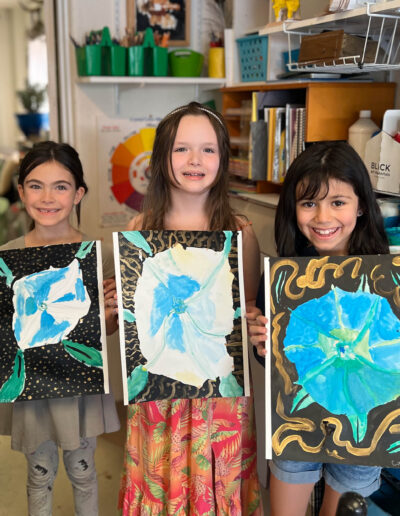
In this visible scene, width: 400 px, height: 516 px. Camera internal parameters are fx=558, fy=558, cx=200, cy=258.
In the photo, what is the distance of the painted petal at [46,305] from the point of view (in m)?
1.28

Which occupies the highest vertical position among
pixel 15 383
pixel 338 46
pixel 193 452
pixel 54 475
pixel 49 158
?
pixel 338 46

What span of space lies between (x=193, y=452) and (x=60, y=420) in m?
0.34

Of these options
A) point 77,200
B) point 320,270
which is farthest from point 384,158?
point 77,200

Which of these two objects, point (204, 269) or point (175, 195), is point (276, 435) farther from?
point (175, 195)

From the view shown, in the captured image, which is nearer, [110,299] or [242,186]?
[110,299]

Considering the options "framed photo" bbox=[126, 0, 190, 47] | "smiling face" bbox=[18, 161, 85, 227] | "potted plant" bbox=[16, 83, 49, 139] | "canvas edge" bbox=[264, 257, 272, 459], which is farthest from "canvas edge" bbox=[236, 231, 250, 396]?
"potted plant" bbox=[16, 83, 49, 139]

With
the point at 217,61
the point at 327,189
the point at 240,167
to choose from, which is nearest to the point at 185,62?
the point at 217,61

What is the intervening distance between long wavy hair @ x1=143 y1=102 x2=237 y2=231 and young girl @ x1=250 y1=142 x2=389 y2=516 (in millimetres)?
187

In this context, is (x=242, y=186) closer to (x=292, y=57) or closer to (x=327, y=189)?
(x=292, y=57)

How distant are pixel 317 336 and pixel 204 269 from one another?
29 centimetres

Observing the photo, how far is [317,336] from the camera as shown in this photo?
1.12m

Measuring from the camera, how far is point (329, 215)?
3.96 feet

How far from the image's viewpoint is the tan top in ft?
4.49

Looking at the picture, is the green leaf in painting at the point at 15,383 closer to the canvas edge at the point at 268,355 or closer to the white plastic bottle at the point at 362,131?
the canvas edge at the point at 268,355
